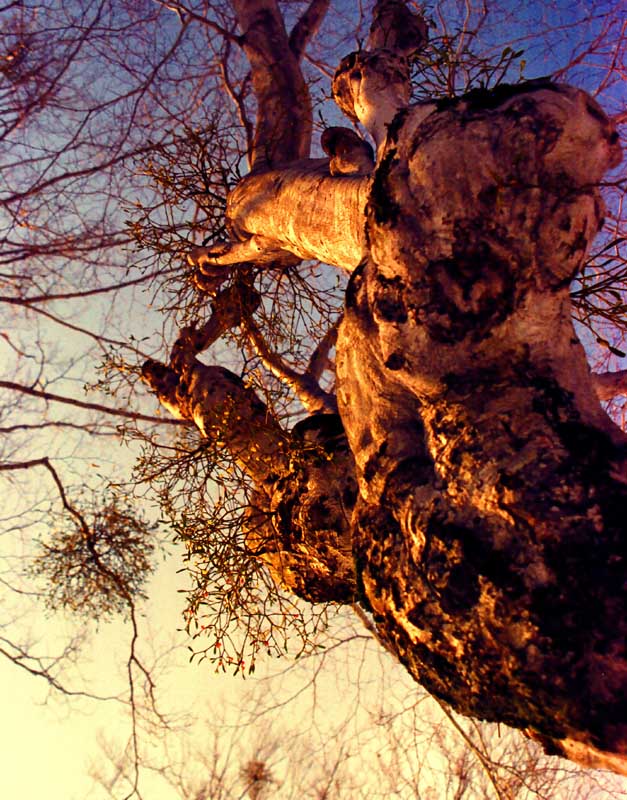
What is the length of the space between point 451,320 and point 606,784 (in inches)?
188

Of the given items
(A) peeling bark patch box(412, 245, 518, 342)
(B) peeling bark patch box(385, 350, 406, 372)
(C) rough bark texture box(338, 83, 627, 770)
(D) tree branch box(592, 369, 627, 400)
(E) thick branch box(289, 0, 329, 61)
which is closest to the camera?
(C) rough bark texture box(338, 83, 627, 770)

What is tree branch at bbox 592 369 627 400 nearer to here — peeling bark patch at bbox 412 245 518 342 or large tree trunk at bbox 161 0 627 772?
large tree trunk at bbox 161 0 627 772

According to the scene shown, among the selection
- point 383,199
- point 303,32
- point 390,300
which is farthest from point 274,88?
point 390,300

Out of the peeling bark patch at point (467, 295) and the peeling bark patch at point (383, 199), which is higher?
the peeling bark patch at point (383, 199)

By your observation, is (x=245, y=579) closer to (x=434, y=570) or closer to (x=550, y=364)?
(x=434, y=570)

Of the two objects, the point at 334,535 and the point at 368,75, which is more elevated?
the point at 368,75

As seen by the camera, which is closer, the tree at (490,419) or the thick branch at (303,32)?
the tree at (490,419)

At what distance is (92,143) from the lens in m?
4.51

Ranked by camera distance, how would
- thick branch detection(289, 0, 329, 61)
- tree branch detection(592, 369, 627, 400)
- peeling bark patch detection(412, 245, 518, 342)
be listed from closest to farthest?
peeling bark patch detection(412, 245, 518, 342)
tree branch detection(592, 369, 627, 400)
thick branch detection(289, 0, 329, 61)

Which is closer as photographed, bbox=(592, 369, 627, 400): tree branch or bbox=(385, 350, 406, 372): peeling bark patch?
bbox=(385, 350, 406, 372): peeling bark patch

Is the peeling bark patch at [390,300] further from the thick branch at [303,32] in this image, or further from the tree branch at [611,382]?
the thick branch at [303,32]

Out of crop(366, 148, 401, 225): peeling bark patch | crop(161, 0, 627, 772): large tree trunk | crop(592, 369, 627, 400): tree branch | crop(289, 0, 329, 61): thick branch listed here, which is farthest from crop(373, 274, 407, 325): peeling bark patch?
crop(289, 0, 329, 61): thick branch

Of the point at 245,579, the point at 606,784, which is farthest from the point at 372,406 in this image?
the point at 606,784

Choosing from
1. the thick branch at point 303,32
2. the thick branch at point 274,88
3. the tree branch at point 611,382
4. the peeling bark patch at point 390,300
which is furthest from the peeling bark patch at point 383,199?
the thick branch at point 303,32
